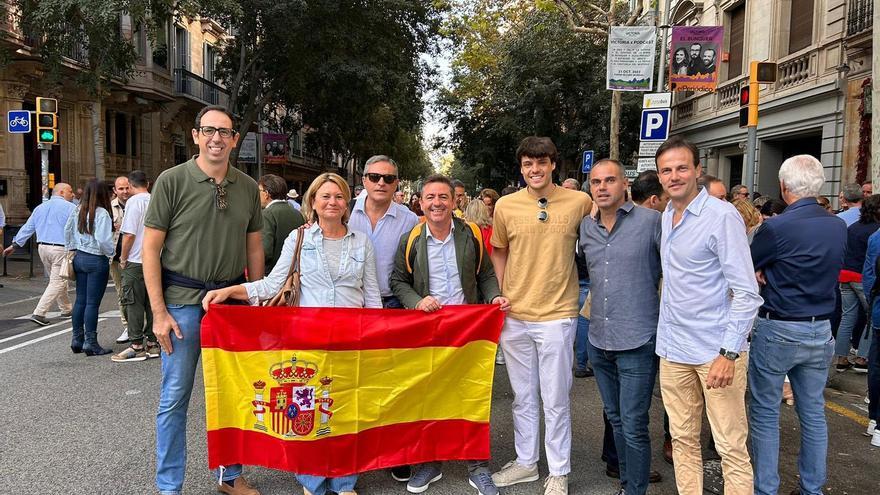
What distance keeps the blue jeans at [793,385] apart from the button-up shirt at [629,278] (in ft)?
2.12

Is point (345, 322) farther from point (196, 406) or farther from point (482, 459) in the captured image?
point (196, 406)

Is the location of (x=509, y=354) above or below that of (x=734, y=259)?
below

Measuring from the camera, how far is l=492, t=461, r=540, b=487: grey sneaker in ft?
12.8

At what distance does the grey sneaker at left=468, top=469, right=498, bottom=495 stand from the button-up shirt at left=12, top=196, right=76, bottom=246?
24.1 feet

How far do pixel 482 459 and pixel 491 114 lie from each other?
2749 centimetres

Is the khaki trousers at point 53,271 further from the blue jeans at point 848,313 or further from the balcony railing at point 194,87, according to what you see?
the balcony railing at point 194,87

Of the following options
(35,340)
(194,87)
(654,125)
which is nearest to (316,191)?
(35,340)

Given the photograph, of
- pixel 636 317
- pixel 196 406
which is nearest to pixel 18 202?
pixel 196 406

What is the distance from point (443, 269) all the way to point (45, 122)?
12718mm

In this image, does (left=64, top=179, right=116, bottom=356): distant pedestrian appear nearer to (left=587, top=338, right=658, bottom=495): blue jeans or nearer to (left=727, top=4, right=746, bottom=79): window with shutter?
(left=587, top=338, right=658, bottom=495): blue jeans

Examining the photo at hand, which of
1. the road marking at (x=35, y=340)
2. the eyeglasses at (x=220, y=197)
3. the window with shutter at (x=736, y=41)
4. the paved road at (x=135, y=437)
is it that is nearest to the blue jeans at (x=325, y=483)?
the paved road at (x=135, y=437)

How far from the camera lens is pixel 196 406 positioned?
538 centimetres

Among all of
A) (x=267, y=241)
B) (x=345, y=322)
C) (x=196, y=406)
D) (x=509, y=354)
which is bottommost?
(x=196, y=406)

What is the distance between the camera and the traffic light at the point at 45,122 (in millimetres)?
12930
